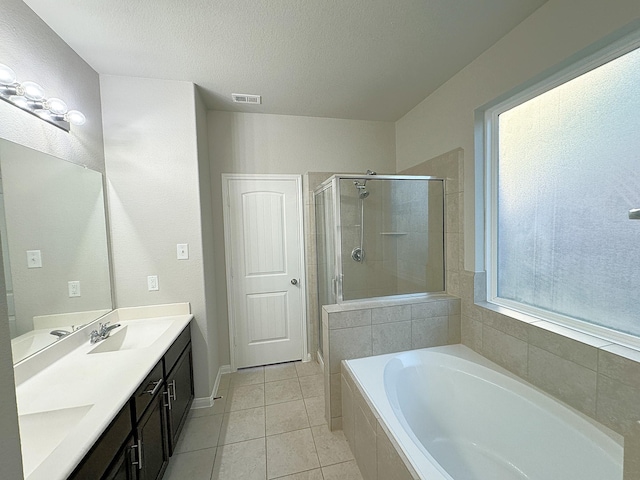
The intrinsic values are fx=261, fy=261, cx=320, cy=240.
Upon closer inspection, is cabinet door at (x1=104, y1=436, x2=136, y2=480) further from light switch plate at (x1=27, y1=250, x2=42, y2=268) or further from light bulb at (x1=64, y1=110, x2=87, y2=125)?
light bulb at (x1=64, y1=110, x2=87, y2=125)

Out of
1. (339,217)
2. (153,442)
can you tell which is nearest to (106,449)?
(153,442)

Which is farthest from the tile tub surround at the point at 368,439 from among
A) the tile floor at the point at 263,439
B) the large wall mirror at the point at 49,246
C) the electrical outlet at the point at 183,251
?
the large wall mirror at the point at 49,246

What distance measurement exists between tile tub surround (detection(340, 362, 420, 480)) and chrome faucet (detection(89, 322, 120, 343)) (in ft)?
5.11

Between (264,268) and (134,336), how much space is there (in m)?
1.22

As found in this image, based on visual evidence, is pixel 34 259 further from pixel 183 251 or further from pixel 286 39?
pixel 286 39

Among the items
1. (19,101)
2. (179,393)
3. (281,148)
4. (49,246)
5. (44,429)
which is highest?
(281,148)

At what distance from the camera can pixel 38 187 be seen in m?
1.37

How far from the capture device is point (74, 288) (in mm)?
1581

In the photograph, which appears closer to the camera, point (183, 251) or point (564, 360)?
point (564, 360)

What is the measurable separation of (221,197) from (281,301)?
1233 millimetres

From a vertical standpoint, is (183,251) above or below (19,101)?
below

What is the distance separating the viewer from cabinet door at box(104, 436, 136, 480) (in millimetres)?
996

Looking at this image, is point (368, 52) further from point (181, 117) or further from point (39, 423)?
point (39, 423)

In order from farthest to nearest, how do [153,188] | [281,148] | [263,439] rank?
[281,148] < [153,188] < [263,439]
